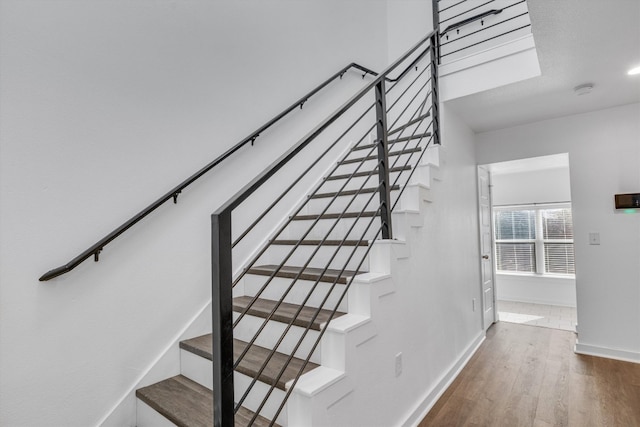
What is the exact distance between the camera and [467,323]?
3229 millimetres

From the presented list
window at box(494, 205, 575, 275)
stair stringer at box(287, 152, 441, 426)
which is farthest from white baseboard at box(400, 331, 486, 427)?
window at box(494, 205, 575, 275)

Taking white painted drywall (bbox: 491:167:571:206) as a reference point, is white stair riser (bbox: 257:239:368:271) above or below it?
below

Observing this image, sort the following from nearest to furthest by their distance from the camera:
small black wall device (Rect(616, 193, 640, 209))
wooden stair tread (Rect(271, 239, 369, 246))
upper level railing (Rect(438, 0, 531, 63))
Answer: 1. wooden stair tread (Rect(271, 239, 369, 246))
2. small black wall device (Rect(616, 193, 640, 209))
3. upper level railing (Rect(438, 0, 531, 63))

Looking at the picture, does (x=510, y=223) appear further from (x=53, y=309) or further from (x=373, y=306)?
(x=53, y=309)

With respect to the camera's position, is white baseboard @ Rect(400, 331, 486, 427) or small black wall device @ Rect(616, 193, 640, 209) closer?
white baseboard @ Rect(400, 331, 486, 427)

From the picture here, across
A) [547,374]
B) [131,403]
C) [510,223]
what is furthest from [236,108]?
[510,223]

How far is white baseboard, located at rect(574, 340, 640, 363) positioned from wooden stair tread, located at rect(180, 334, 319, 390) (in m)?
3.17

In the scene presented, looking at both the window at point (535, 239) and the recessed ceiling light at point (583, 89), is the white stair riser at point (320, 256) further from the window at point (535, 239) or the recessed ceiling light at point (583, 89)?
the window at point (535, 239)

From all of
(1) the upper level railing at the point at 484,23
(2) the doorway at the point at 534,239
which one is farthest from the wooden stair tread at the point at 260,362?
(2) the doorway at the point at 534,239

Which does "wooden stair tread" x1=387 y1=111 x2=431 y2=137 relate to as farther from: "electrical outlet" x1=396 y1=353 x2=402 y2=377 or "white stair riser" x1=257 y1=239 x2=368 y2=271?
"electrical outlet" x1=396 y1=353 x2=402 y2=377

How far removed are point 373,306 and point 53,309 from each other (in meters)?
1.52

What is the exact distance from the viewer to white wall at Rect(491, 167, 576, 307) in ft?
18.2

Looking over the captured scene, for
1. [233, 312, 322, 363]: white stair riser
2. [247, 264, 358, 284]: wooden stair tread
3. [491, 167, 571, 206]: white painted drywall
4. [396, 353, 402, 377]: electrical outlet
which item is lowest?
[396, 353, 402, 377]: electrical outlet

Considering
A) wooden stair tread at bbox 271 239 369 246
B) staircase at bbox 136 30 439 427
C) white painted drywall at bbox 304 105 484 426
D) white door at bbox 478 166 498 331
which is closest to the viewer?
staircase at bbox 136 30 439 427
